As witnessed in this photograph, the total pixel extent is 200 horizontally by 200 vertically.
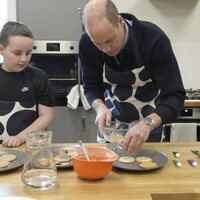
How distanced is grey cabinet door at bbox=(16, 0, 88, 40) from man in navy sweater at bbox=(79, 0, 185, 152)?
1258mm

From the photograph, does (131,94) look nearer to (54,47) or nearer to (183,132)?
(183,132)

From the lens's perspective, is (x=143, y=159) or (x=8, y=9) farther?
(x=8, y=9)

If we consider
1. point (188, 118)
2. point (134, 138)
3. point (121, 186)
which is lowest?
point (188, 118)

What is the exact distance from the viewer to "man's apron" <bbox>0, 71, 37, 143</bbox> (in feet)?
5.21

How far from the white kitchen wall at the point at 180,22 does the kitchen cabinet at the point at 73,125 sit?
3.64ft

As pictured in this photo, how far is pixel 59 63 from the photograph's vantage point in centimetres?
303

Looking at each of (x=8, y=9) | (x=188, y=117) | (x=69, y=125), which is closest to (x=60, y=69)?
(x=69, y=125)

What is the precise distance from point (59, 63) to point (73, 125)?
1.97 ft

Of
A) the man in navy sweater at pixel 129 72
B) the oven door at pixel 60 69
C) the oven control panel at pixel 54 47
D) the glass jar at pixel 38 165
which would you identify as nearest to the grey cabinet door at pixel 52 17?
the oven control panel at pixel 54 47

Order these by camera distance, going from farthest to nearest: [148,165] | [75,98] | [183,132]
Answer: [75,98] < [183,132] < [148,165]

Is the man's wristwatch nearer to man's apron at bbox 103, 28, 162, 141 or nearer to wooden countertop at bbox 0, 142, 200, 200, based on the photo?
wooden countertop at bbox 0, 142, 200, 200

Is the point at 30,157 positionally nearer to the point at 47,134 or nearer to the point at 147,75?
the point at 47,134

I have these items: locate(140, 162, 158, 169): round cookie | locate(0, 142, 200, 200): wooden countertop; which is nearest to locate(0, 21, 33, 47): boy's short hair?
locate(0, 142, 200, 200): wooden countertop

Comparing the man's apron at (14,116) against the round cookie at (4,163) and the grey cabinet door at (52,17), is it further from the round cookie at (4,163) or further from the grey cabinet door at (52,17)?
the grey cabinet door at (52,17)
